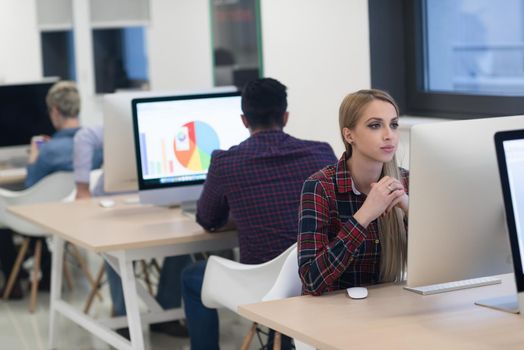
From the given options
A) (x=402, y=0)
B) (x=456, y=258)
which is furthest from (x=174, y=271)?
(x=456, y=258)

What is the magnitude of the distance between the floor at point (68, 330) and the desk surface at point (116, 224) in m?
0.66

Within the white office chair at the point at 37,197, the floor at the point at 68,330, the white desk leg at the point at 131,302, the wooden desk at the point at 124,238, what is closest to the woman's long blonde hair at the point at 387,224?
the wooden desk at the point at 124,238

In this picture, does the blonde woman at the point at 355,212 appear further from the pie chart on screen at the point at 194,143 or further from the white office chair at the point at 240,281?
the pie chart on screen at the point at 194,143

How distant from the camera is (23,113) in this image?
6188 mm

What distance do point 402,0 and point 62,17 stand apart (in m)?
4.22

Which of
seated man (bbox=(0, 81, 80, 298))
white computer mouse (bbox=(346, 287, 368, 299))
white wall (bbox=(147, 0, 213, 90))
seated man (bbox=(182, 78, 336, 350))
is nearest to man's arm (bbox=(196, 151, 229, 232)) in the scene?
seated man (bbox=(182, 78, 336, 350))

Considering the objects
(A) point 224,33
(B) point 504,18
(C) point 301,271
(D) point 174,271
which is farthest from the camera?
(A) point 224,33

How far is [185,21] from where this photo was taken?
714cm

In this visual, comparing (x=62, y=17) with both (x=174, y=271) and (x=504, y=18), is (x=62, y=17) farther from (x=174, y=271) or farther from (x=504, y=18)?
(x=504, y=18)

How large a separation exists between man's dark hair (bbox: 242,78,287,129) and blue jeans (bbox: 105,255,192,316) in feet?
4.25

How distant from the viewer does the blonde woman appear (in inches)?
100.0

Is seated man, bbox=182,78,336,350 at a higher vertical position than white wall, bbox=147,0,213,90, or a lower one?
lower

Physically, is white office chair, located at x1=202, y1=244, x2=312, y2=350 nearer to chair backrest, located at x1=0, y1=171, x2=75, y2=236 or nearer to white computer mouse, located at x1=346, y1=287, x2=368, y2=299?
white computer mouse, located at x1=346, y1=287, x2=368, y2=299

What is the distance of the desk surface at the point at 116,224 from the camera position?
11.9 feet
